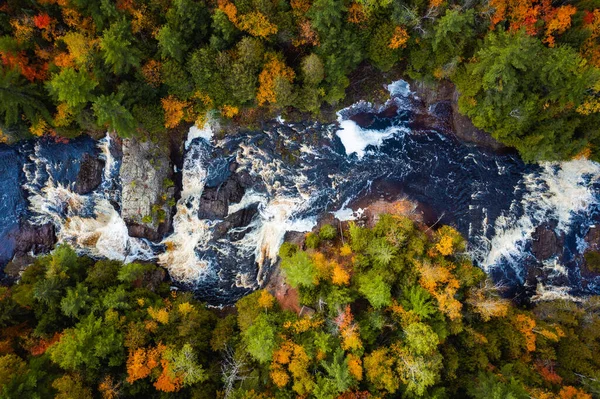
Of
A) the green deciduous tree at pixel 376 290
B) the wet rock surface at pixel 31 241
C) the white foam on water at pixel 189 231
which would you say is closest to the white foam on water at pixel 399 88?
the green deciduous tree at pixel 376 290

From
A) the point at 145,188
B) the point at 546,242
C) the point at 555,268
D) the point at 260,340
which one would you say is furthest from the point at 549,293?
the point at 145,188

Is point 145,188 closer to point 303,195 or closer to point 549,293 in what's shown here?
point 303,195

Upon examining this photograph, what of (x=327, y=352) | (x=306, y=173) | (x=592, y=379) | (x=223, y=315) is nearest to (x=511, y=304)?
(x=592, y=379)

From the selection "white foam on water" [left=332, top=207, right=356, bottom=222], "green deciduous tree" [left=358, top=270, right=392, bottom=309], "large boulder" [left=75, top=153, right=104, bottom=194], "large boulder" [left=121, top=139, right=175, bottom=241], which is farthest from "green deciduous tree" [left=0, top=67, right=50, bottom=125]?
A: "green deciduous tree" [left=358, top=270, right=392, bottom=309]

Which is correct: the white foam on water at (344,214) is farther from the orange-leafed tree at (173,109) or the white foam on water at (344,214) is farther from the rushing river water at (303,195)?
the orange-leafed tree at (173,109)

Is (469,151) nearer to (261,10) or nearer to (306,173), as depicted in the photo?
(306,173)

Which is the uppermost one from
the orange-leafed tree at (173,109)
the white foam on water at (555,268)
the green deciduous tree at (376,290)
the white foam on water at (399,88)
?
the white foam on water at (399,88)

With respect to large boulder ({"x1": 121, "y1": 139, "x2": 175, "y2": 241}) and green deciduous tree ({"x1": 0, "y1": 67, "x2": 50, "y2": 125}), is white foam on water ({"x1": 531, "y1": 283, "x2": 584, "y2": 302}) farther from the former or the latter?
green deciduous tree ({"x1": 0, "y1": 67, "x2": 50, "y2": 125})
